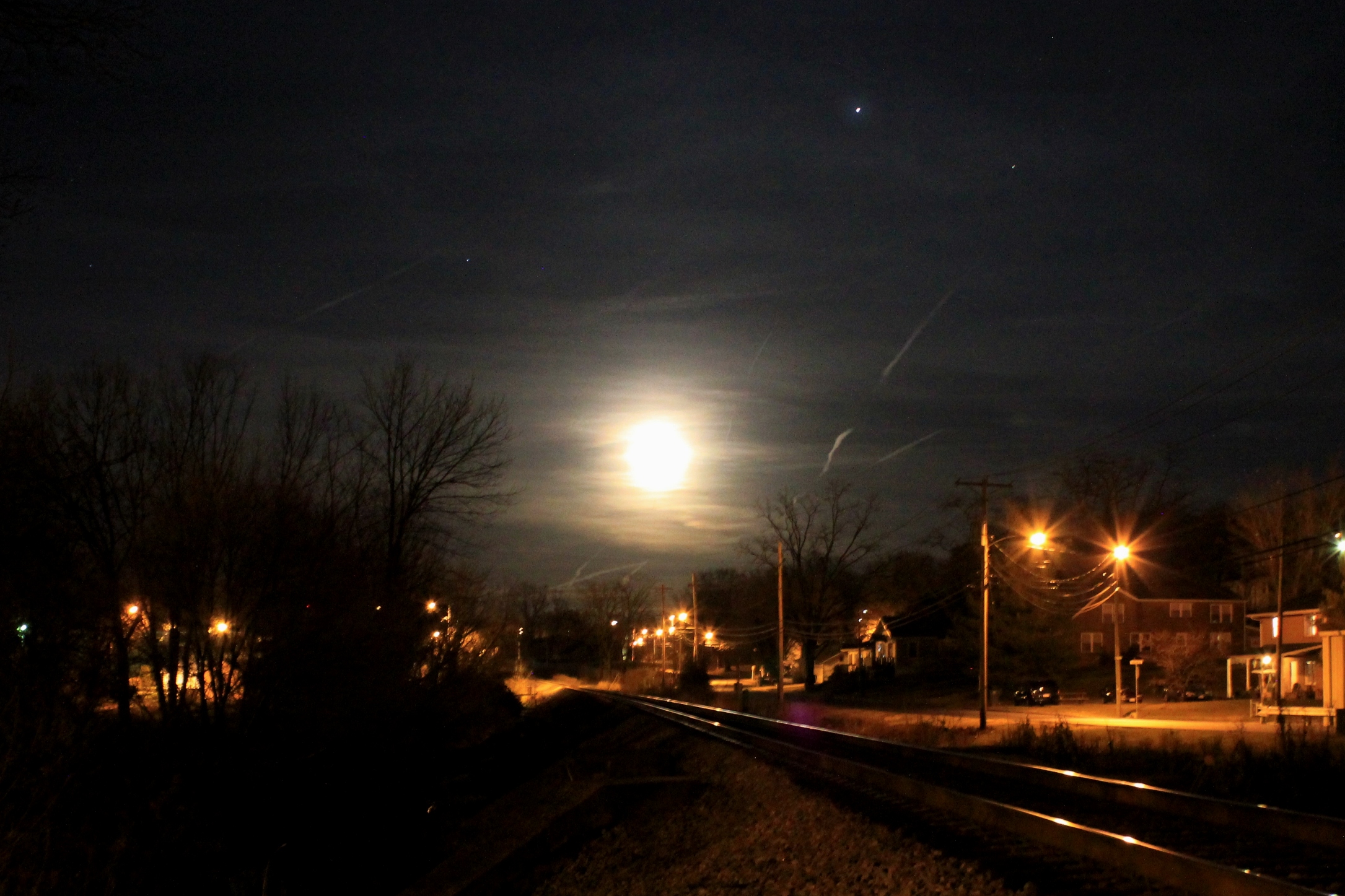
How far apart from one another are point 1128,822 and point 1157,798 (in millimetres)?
1306

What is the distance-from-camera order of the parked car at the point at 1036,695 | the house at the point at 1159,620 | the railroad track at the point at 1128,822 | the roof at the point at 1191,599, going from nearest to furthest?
the railroad track at the point at 1128,822, the parked car at the point at 1036,695, the house at the point at 1159,620, the roof at the point at 1191,599

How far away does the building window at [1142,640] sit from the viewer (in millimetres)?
75375

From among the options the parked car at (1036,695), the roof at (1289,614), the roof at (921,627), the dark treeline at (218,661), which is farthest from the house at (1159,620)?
the dark treeline at (218,661)

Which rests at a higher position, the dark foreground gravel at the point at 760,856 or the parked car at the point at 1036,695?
the dark foreground gravel at the point at 760,856

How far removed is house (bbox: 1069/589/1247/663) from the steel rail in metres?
56.9

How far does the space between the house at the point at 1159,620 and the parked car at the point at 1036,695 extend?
63.3 feet

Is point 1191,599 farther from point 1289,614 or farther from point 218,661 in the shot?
point 218,661

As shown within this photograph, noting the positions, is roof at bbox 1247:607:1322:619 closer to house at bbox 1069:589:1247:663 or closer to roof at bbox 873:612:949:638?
house at bbox 1069:589:1247:663

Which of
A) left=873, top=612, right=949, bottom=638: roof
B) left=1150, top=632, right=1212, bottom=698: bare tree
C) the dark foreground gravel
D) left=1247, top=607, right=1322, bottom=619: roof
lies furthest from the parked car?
the dark foreground gravel

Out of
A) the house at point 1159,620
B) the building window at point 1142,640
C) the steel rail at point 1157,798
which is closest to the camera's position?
the steel rail at point 1157,798

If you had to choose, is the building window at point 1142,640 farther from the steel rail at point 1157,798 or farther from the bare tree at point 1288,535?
the steel rail at point 1157,798

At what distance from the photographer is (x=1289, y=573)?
262 feet

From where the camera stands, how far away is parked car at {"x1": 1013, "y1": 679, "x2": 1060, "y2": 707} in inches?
2245

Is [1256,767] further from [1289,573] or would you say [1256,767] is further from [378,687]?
[1289,573]
